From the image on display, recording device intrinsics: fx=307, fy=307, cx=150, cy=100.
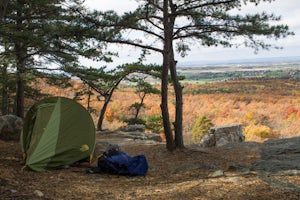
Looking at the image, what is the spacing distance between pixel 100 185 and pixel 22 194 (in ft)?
4.79

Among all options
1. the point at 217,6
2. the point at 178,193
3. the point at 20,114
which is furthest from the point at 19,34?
the point at 178,193

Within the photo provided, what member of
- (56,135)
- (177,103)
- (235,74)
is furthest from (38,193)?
(235,74)

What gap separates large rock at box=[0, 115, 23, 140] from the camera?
9117 mm

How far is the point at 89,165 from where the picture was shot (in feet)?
23.0

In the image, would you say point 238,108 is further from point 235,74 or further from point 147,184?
point 235,74

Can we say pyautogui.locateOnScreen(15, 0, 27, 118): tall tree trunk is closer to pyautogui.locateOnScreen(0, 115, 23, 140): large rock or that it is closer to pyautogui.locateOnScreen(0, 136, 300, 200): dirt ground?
pyautogui.locateOnScreen(0, 115, 23, 140): large rock

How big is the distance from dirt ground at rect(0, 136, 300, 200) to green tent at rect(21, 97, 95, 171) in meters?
0.26

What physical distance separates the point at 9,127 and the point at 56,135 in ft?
11.0

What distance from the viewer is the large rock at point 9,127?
29.9 feet

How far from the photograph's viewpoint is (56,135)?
21.9 ft

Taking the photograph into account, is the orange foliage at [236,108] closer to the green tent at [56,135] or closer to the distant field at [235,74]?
the distant field at [235,74]

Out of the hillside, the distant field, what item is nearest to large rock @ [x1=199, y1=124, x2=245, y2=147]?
the hillside

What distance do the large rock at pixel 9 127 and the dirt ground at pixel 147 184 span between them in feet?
5.65

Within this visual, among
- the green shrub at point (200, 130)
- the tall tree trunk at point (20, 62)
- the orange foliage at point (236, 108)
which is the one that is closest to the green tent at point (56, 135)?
the tall tree trunk at point (20, 62)
